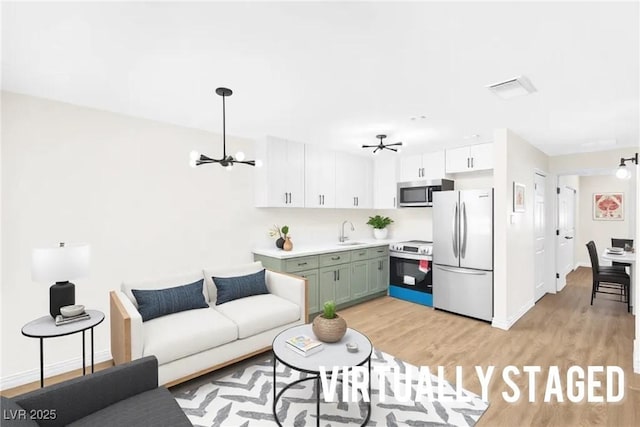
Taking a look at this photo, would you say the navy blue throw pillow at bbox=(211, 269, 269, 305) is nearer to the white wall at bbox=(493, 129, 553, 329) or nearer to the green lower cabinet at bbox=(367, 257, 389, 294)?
the green lower cabinet at bbox=(367, 257, 389, 294)

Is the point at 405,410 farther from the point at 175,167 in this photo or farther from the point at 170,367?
the point at 175,167

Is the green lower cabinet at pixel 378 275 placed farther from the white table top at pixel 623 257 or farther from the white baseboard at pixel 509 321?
the white table top at pixel 623 257

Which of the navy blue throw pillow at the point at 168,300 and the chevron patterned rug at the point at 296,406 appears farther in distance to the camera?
the navy blue throw pillow at the point at 168,300

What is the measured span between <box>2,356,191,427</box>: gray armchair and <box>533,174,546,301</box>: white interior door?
5.04 m

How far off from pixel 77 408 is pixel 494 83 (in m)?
3.34

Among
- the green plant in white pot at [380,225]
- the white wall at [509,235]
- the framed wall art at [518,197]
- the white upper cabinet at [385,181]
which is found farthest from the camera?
the green plant in white pot at [380,225]

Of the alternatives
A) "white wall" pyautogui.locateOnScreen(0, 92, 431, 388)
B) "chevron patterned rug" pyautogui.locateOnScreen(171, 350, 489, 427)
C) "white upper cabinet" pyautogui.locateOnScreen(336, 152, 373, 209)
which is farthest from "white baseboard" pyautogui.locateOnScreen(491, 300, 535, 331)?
"white wall" pyautogui.locateOnScreen(0, 92, 431, 388)

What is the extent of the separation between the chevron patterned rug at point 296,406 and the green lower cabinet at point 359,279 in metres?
1.93

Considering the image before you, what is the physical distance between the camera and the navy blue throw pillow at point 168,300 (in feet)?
8.85

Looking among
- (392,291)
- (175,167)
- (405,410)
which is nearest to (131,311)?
(175,167)

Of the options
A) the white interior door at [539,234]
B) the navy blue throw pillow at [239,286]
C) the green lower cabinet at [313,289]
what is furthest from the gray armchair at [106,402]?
the white interior door at [539,234]

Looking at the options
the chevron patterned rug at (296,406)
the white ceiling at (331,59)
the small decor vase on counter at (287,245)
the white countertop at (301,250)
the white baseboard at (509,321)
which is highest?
the white ceiling at (331,59)

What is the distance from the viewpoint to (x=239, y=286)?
10.8ft

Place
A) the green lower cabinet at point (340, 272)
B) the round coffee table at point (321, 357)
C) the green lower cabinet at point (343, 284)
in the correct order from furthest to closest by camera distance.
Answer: the green lower cabinet at point (343, 284) < the green lower cabinet at point (340, 272) < the round coffee table at point (321, 357)
